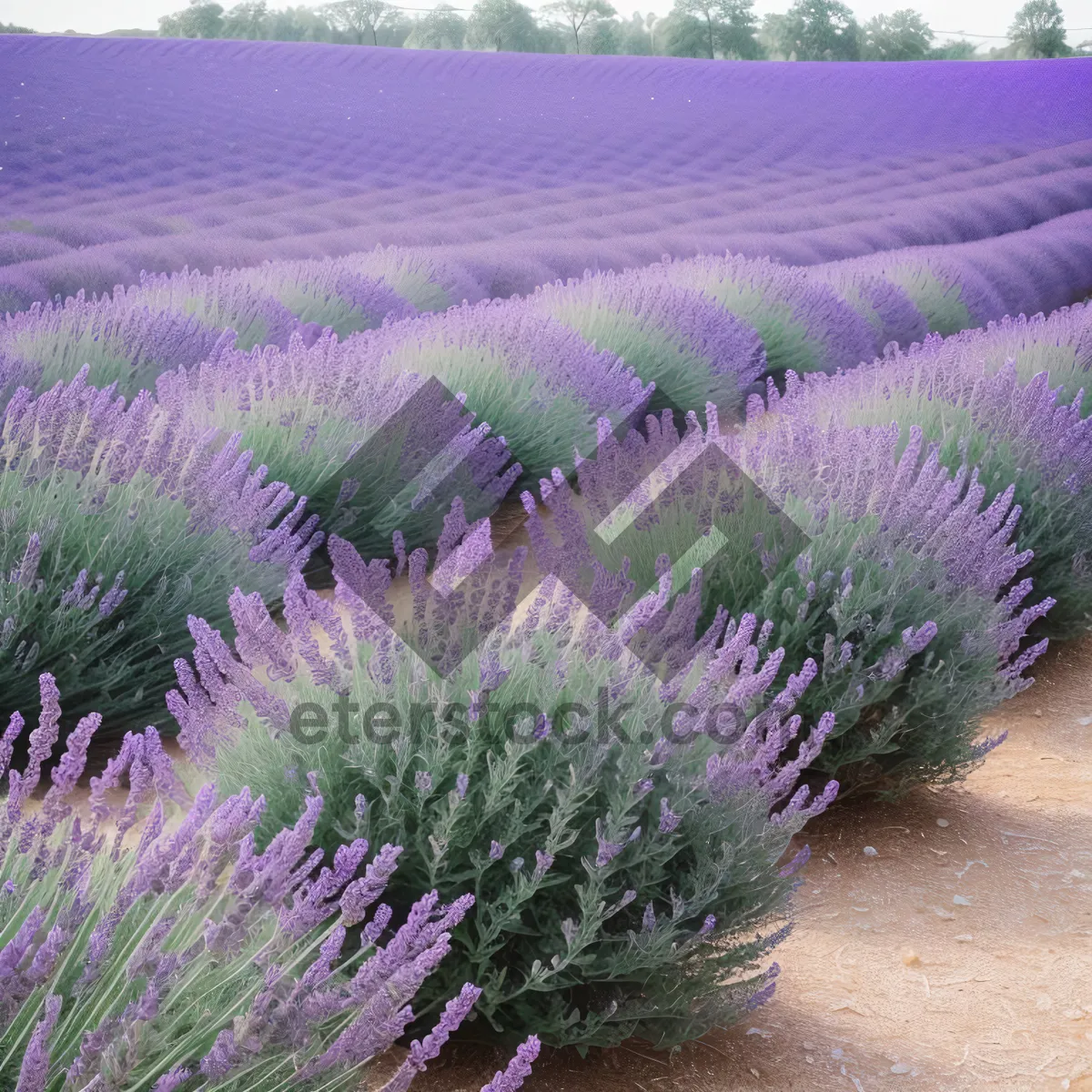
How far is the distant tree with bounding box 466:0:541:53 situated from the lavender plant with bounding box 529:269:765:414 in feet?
12.4

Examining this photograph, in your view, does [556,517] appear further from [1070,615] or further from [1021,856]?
[1070,615]

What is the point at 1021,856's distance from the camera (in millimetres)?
2662

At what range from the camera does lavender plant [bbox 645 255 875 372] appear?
6531 millimetres

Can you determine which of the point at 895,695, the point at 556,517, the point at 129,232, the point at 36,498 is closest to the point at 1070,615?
the point at 895,695

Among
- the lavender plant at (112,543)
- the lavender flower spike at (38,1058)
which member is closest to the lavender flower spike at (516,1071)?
the lavender flower spike at (38,1058)

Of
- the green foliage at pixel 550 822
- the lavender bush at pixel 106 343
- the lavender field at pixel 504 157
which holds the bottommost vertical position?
the green foliage at pixel 550 822

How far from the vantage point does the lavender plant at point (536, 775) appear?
1.64m

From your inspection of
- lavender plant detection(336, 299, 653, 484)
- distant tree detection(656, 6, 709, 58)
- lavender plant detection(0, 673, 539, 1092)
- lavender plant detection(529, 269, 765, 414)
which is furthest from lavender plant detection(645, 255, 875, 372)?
lavender plant detection(0, 673, 539, 1092)

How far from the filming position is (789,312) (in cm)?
666

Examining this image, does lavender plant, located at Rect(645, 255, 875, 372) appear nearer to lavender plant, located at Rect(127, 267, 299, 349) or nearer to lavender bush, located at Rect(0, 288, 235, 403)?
lavender plant, located at Rect(127, 267, 299, 349)

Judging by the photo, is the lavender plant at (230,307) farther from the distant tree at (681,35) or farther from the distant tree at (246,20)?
the distant tree at (681,35)

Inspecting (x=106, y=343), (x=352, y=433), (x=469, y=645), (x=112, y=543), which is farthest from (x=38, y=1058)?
(x=106, y=343)

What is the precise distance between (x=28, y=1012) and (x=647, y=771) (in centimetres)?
90

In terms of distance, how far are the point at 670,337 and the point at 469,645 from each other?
4077 millimetres
